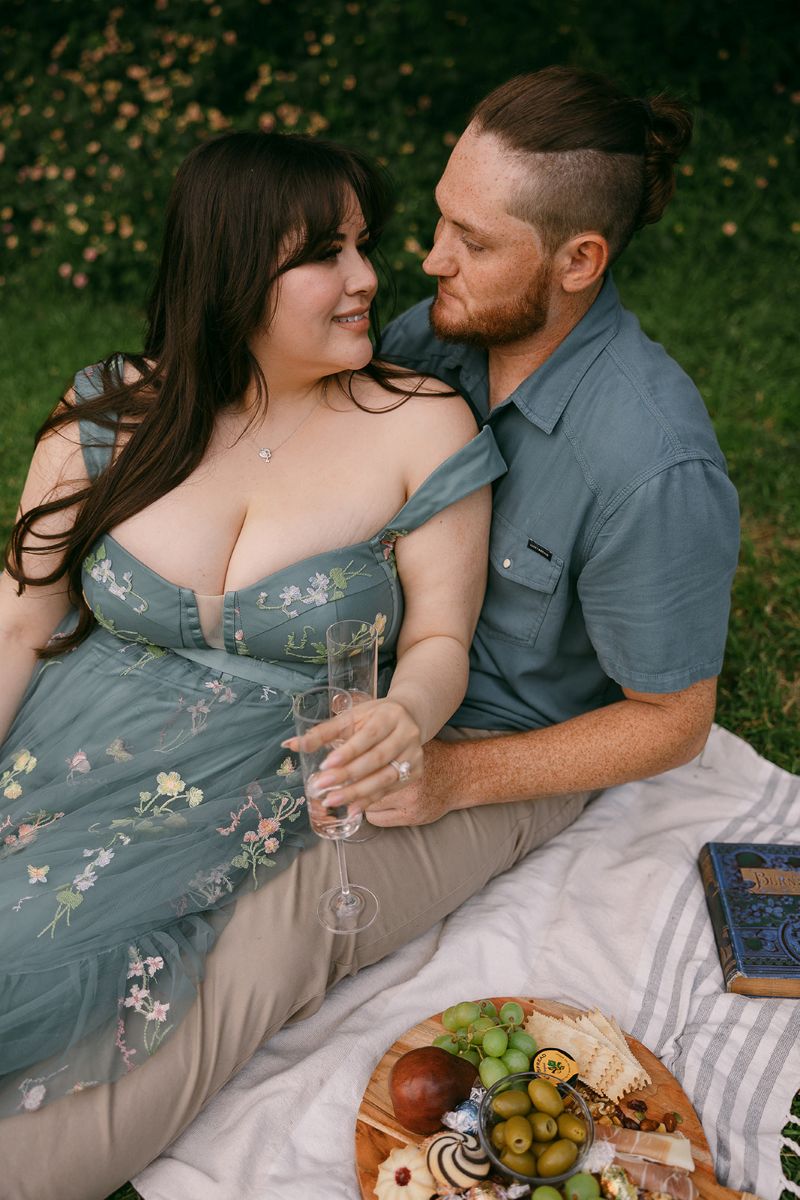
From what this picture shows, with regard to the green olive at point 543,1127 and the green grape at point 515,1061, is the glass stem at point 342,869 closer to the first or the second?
the green grape at point 515,1061

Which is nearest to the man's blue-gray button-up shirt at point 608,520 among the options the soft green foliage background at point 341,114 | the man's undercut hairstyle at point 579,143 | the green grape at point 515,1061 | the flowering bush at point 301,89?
the man's undercut hairstyle at point 579,143

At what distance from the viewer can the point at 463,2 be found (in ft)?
22.5

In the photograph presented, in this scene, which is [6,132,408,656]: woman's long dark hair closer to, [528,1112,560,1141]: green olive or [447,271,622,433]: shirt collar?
[447,271,622,433]: shirt collar

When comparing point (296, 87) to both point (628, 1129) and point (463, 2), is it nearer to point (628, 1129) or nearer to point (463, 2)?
point (463, 2)

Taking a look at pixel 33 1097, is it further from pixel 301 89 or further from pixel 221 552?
pixel 301 89

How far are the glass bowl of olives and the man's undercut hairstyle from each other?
1.94 meters

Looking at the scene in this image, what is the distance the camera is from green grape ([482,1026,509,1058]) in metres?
2.38

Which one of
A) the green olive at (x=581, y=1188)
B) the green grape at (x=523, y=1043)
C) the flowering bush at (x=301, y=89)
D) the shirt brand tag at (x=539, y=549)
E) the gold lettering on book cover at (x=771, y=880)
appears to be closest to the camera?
the green olive at (x=581, y=1188)

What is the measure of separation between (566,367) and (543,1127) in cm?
177

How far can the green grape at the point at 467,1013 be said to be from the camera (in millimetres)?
2506

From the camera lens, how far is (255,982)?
8.29 ft

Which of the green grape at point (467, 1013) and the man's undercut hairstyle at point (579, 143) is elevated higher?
the man's undercut hairstyle at point (579, 143)

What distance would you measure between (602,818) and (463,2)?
559 centimetres

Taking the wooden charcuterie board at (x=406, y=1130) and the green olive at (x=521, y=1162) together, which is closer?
the green olive at (x=521, y=1162)
